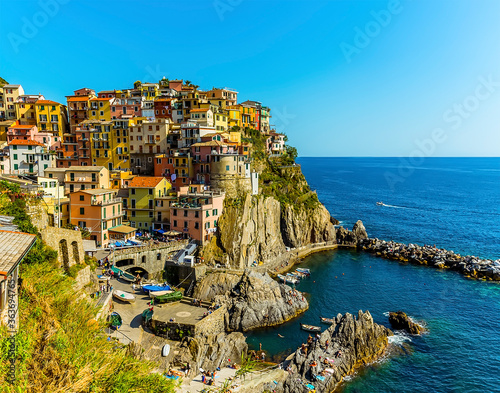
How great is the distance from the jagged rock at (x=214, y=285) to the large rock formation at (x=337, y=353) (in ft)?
46.5

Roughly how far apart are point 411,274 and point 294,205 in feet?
81.7

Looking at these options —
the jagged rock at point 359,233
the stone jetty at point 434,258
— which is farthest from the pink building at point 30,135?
the stone jetty at point 434,258

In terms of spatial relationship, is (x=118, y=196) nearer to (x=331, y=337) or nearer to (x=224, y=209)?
(x=224, y=209)

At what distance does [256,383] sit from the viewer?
27641mm

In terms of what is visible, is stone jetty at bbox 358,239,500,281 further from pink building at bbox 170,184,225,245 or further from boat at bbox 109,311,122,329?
boat at bbox 109,311,122,329

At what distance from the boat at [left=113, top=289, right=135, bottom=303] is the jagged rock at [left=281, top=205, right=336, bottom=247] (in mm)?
37025

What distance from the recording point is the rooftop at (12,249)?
1095cm

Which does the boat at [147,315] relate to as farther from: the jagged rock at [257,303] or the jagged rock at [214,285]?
the jagged rock at [214,285]

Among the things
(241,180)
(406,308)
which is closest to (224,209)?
(241,180)

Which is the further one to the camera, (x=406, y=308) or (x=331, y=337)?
(x=406, y=308)

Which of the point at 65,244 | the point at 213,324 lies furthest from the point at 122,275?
the point at 213,324

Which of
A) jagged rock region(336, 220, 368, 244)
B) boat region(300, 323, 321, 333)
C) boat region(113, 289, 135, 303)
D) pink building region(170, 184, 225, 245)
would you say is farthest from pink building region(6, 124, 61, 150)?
jagged rock region(336, 220, 368, 244)

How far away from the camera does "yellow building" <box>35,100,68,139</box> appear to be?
73.6 m

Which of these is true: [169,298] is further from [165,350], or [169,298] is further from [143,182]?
[143,182]
